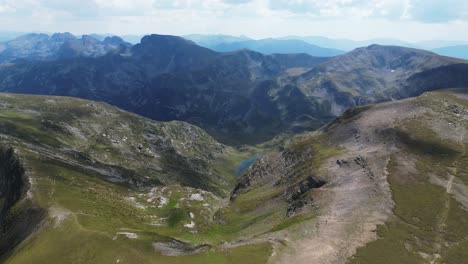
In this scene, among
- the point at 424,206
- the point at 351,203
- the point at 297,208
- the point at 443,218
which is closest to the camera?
the point at 443,218

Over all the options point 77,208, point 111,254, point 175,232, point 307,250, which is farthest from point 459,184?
point 77,208

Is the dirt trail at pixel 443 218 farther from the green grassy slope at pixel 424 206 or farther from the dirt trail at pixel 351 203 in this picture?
the dirt trail at pixel 351 203

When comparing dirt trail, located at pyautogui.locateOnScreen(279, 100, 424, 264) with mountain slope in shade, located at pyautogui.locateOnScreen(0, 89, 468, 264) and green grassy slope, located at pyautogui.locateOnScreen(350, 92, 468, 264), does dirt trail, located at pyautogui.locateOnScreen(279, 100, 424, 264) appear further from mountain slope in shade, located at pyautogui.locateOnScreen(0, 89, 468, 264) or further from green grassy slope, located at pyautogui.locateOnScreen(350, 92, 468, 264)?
green grassy slope, located at pyautogui.locateOnScreen(350, 92, 468, 264)

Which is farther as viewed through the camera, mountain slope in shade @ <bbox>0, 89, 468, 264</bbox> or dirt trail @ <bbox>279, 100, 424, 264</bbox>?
mountain slope in shade @ <bbox>0, 89, 468, 264</bbox>

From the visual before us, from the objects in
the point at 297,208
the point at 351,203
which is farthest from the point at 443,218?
the point at 297,208

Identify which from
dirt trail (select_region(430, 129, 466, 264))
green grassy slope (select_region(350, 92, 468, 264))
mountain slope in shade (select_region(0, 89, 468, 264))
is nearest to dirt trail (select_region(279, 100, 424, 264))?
mountain slope in shade (select_region(0, 89, 468, 264))

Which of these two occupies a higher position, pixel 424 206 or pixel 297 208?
pixel 424 206

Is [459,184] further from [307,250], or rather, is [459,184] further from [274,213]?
[307,250]

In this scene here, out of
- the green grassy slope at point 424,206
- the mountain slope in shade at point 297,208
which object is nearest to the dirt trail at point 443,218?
the green grassy slope at point 424,206

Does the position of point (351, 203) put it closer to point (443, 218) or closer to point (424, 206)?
point (424, 206)

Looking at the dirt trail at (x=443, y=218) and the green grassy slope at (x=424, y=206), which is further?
the dirt trail at (x=443, y=218)

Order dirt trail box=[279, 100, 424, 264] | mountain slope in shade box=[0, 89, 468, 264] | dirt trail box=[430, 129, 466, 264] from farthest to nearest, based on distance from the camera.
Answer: mountain slope in shade box=[0, 89, 468, 264] < dirt trail box=[430, 129, 466, 264] < dirt trail box=[279, 100, 424, 264]

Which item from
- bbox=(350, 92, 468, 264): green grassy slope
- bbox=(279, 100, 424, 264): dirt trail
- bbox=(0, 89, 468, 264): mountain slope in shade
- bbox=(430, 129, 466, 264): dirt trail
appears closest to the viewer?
bbox=(279, 100, 424, 264): dirt trail
